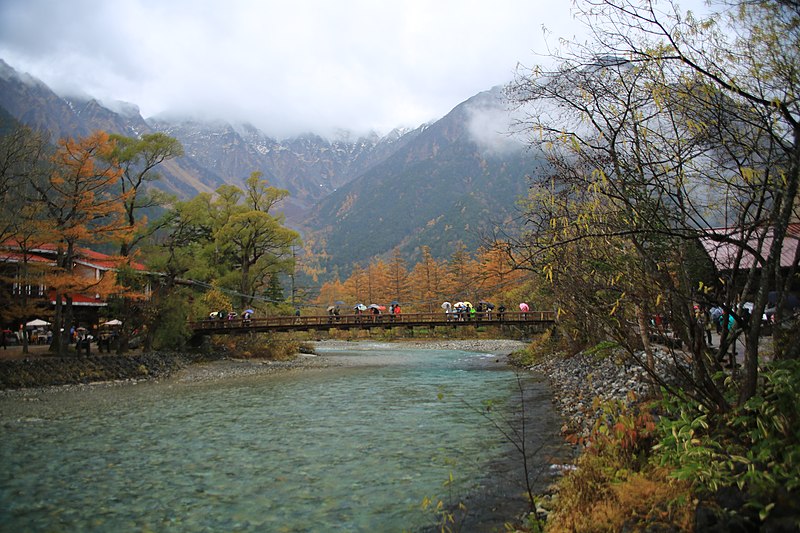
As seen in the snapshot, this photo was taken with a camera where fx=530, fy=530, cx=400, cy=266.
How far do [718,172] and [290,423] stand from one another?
401 inches

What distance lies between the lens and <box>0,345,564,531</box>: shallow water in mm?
6484

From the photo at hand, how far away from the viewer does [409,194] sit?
191375mm

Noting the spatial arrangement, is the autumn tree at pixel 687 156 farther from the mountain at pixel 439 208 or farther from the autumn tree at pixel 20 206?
the mountain at pixel 439 208

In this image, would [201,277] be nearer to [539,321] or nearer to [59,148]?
[59,148]

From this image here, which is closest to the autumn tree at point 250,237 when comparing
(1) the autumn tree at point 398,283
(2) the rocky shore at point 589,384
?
(2) the rocky shore at point 589,384

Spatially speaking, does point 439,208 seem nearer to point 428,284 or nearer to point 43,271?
point 428,284

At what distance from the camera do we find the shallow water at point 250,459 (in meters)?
6.48

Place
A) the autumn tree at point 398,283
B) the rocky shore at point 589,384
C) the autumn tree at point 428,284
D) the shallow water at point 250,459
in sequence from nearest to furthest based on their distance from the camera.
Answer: the shallow water at point 250,459 < the rocky shore at point 589,384 < the autumn tree at point 428,284 < the autumn tree at point 398,283

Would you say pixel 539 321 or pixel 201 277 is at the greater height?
pixel 201 277

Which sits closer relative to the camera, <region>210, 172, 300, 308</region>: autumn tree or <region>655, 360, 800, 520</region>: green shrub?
<region>655, 360, 800, 520</region>: green shrub

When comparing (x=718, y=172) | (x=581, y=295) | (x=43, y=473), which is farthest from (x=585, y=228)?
(x=43, y=473)

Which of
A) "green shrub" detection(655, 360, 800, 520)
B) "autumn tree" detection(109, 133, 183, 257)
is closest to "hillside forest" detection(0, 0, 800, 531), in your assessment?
"green shrub" detection(655, 360, 800, 520)

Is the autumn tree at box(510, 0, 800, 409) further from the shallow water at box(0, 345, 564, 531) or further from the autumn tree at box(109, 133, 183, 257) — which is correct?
the autumn tree at box(109, 133, 183, 257)

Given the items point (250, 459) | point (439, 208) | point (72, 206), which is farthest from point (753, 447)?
point (439, 208)
